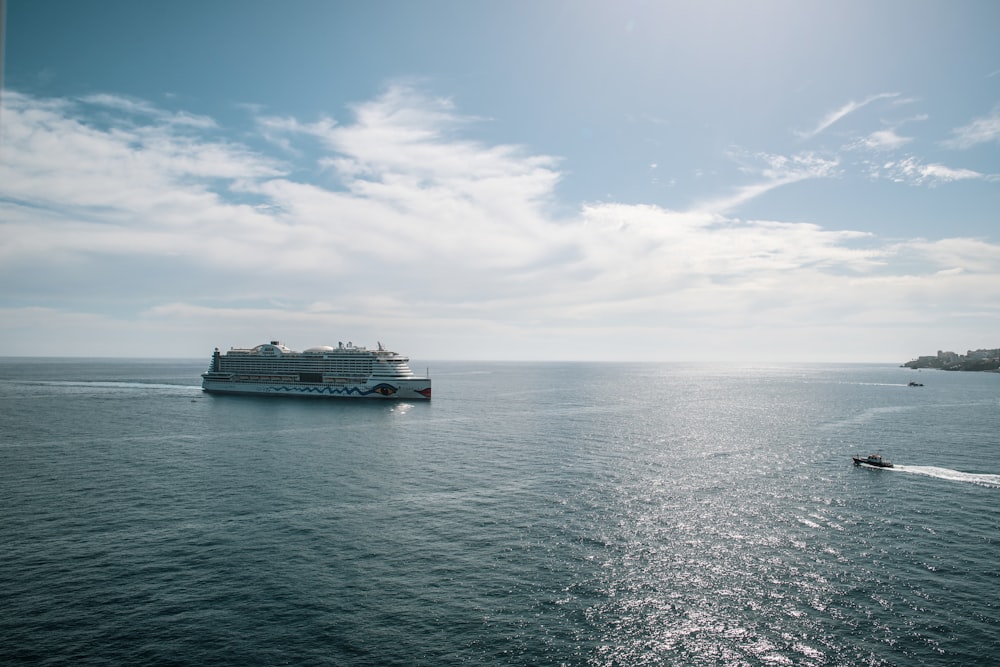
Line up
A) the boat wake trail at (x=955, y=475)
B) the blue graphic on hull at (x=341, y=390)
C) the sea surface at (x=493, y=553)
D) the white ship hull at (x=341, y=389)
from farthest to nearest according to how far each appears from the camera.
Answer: the white ship hull at (x=341, y=389)
the blue graphic on hull at (x=341, y=390)
the boat wake trail at (x=955, y=475)
the sea surface at (x=493, y=553)

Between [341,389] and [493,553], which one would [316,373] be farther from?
[493,553]

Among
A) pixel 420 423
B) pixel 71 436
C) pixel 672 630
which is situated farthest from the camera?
pixel 420 423

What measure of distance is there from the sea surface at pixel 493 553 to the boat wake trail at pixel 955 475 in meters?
0.44

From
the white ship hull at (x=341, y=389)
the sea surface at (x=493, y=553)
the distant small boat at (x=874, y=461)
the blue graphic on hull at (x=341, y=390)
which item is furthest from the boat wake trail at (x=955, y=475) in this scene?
the blue graphic on hull at (x=341, y=390)

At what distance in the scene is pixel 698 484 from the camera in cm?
6134

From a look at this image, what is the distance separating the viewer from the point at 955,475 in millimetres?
64000

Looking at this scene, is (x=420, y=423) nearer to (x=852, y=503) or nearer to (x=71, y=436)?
(x=71, y=436)

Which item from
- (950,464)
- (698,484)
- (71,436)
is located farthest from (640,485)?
(71,436)

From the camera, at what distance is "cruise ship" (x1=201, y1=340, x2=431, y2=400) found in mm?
154250

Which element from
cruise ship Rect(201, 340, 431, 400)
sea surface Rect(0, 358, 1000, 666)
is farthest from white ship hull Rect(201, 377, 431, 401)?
sea surface Rect(0, 358, 1000, 666)

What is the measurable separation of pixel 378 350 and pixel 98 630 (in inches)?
5300

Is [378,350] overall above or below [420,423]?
above

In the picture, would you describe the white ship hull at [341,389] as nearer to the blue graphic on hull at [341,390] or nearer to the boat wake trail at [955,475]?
the blue graphic on hull at [341,390]

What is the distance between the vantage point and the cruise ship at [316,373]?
154m
